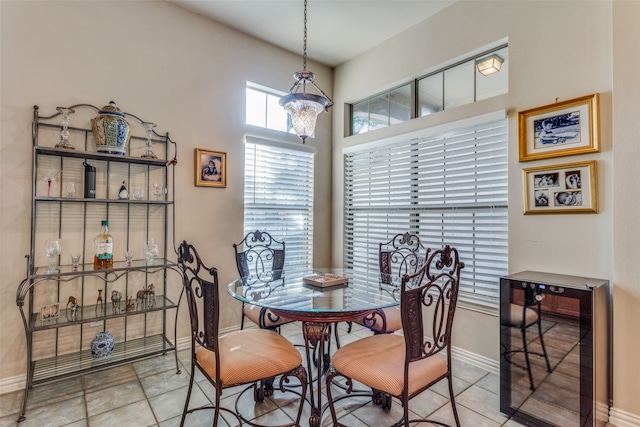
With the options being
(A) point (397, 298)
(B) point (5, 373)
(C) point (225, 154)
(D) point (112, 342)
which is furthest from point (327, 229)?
(B) point (5, 373)

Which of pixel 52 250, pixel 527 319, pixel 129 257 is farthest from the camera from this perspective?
pixel 129 257


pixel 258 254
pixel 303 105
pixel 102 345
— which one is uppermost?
pixel 303 105

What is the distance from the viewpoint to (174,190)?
297 cm

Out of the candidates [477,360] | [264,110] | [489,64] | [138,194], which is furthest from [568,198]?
[138,194]

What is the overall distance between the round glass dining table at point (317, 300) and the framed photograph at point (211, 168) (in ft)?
3.73

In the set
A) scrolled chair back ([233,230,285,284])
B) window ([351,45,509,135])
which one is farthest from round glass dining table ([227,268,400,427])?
window ([351,45,509,135])

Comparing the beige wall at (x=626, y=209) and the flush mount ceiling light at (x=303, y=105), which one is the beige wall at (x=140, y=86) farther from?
the beige wall at (x=626, y=209)

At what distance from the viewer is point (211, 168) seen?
3203 millimetres

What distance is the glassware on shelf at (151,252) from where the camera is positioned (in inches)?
105

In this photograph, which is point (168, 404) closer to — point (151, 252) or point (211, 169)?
point (151, 252)

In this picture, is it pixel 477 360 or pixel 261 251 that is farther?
pixel 261 251

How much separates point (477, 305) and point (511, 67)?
1948mm

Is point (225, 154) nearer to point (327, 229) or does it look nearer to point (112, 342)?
point (327, 229)

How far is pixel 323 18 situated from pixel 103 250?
112 inches
